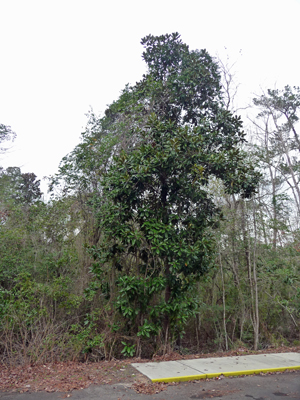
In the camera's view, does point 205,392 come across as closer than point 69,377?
Yes

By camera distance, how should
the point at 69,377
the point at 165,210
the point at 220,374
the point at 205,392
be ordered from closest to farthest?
the point at 205,392
the point at 69,377
the point at 220,374
the point at 165,210

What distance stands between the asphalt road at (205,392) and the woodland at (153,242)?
234cm

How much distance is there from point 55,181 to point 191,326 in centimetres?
775

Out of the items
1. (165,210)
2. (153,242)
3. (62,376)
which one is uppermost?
(165,210)

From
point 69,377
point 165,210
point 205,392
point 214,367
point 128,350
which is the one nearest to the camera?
point 205,392

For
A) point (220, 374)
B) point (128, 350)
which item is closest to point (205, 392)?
point (220, 374)

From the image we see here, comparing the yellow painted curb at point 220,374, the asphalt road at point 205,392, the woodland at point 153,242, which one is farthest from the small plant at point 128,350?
the asphalt road at point 205,392

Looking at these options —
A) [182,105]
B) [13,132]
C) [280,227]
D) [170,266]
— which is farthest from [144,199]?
[13,132]

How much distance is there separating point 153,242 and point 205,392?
3518 millimetres

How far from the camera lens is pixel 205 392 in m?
5.75

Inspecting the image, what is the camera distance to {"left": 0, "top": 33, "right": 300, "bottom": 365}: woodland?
8578mm

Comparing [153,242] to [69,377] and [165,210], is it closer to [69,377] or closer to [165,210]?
[165,210]

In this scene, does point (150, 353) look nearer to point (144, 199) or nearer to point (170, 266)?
point (170, 266)

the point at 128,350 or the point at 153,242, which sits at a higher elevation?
the point at 153,242
